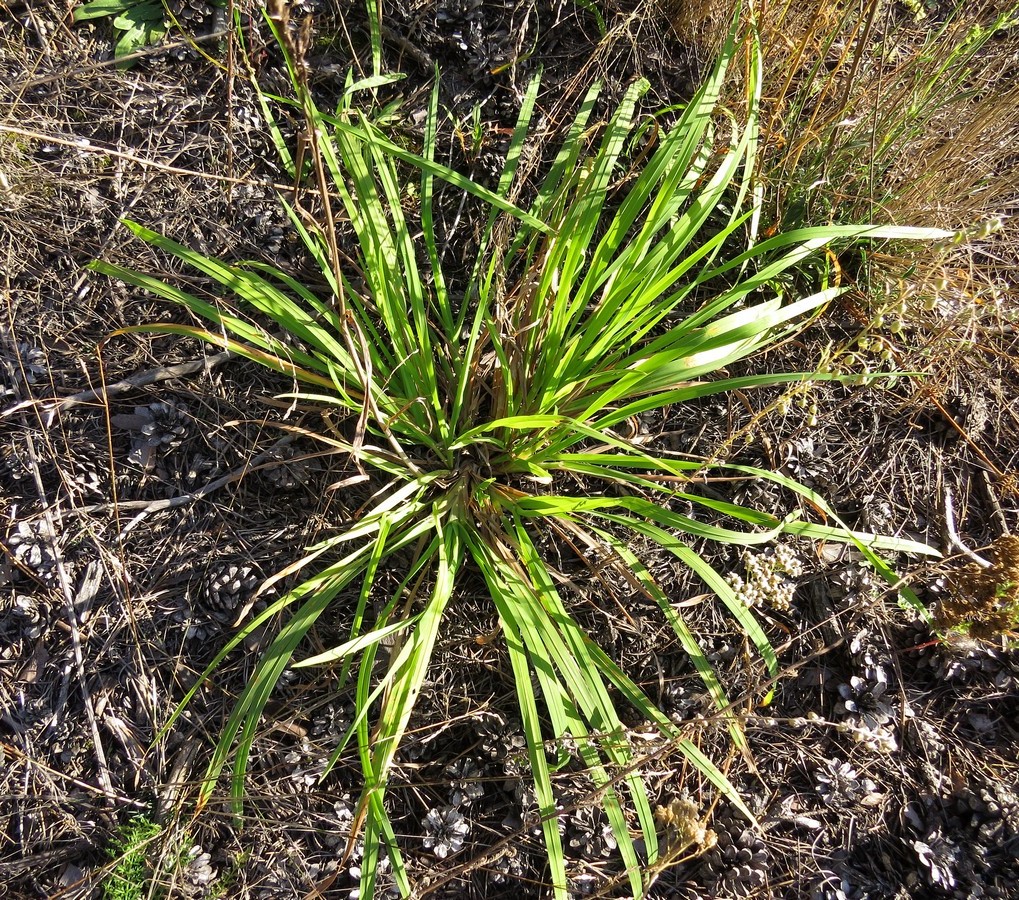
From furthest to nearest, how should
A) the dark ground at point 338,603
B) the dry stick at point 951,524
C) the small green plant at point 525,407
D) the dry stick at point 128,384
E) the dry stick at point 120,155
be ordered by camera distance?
the dry stick at point 951,524 → the dry stick at point 128,384 → the dark ground at point 338,603 → the small green plant at point 525,407 → the dry stick at point 120,155

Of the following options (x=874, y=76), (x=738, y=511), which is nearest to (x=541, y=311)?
(x=738, y=511)

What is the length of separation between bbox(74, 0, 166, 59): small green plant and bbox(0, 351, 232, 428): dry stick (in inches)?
31.2

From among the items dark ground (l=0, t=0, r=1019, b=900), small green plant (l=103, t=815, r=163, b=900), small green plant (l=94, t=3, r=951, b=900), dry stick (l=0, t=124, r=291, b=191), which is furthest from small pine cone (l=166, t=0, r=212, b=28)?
small green plant (l=103, t=815, r=163, b=900)

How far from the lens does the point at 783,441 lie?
1.71 meters

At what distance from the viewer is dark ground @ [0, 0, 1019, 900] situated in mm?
1485

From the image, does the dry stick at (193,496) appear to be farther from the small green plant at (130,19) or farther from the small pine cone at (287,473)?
→ the small green plant at (130,19)

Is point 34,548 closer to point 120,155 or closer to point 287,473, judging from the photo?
point 287,473

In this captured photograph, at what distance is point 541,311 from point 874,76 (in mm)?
1088

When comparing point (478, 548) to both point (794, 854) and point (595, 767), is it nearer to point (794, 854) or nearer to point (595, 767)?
point (595, 767)

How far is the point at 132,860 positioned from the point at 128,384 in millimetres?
1015

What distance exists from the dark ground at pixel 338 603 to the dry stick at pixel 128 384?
0.4 inches

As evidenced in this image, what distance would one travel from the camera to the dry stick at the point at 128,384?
1597 millimetres

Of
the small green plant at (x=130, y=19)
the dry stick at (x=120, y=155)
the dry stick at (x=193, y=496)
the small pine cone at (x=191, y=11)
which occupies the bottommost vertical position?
the dry stick at (x=193, y=496)

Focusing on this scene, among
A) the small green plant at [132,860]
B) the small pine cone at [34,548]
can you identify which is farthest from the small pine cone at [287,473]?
the small green plant at [132,860]
